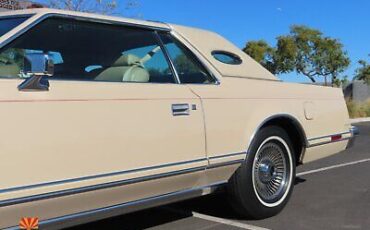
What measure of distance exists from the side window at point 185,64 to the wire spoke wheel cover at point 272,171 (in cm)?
85

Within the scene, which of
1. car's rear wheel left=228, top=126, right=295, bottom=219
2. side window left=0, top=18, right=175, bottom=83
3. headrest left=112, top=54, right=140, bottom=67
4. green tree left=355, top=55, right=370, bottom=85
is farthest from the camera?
green tree left=355, top=55, right=370, bottom=85

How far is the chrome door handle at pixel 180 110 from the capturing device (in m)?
4.33

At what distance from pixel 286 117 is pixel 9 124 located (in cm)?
288

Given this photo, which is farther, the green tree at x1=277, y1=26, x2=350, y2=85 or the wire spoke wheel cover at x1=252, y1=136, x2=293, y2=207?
the green tree at x1=277, y1=26, x2=350, y2=85

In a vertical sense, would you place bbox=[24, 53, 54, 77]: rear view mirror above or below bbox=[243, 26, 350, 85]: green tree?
below

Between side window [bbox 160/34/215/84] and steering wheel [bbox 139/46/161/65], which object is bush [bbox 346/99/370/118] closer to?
side window [bbox 160/34/215/84]

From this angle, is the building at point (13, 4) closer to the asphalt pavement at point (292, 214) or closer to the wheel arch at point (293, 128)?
the asphalt pavement at point (292, 214)

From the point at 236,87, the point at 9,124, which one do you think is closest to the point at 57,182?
the point at 9,124

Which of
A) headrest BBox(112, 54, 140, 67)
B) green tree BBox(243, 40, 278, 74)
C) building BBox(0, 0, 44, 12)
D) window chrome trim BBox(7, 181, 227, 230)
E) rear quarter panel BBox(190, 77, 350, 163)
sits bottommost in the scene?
window chrome trim BBox(7, 181, 227, 230)

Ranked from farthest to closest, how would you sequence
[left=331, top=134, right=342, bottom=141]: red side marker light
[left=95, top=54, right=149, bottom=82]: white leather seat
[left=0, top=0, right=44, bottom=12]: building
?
[left=0, top=0, right=44, bottom=12]: building < [left=331, top=134, right=342, bottom=141]: red side marker light < [left=95, top=54, right=149, bottom=82]: white leather seat

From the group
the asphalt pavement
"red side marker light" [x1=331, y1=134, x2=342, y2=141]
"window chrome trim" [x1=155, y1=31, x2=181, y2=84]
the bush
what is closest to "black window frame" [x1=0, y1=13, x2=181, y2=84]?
"window chrome trim" [x1=155, y1=31, x2=181, y2=84]

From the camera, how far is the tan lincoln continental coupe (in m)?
3.46

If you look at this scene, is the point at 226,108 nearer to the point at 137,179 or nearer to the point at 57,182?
the point at 137,179

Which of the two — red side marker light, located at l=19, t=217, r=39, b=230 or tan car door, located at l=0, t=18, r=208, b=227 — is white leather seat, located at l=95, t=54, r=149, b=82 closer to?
tan car door, located at l=0, t=18, r=208, b=227
